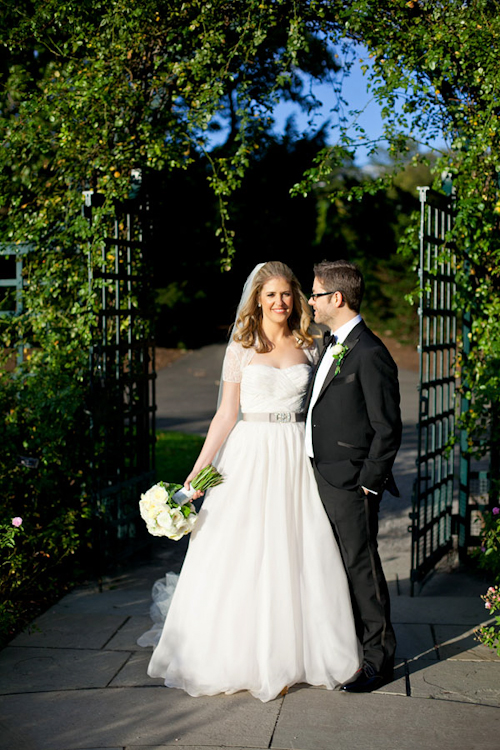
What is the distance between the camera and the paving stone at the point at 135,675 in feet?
12.6

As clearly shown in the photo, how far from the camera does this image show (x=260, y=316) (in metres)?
4.06

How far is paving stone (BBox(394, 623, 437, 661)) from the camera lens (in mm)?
4199

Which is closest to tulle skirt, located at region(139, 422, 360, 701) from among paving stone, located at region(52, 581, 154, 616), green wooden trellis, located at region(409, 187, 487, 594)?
paving stone, located at region(52, 581, 154, 616)

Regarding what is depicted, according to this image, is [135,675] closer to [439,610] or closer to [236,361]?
[236,361]

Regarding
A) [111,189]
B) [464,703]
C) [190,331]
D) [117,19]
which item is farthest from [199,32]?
[190,331]

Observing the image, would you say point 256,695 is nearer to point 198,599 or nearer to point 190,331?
point 198,599

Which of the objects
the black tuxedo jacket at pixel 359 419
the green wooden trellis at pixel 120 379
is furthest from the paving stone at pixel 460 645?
the green wooden trellis at pixel 120 379

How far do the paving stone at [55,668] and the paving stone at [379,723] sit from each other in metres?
1.00

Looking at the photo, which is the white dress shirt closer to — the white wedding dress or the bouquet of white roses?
the white wedding dress

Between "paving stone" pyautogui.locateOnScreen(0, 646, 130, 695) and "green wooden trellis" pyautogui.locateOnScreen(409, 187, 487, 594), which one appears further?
"green wooden trellis" pyautogui.locateOnScreen(409, 187, 487, 594)

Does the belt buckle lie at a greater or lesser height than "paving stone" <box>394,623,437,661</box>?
greater

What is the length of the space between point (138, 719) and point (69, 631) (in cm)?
128

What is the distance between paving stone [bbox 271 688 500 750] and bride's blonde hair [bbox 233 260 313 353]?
171cm

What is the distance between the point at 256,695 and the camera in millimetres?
3619
